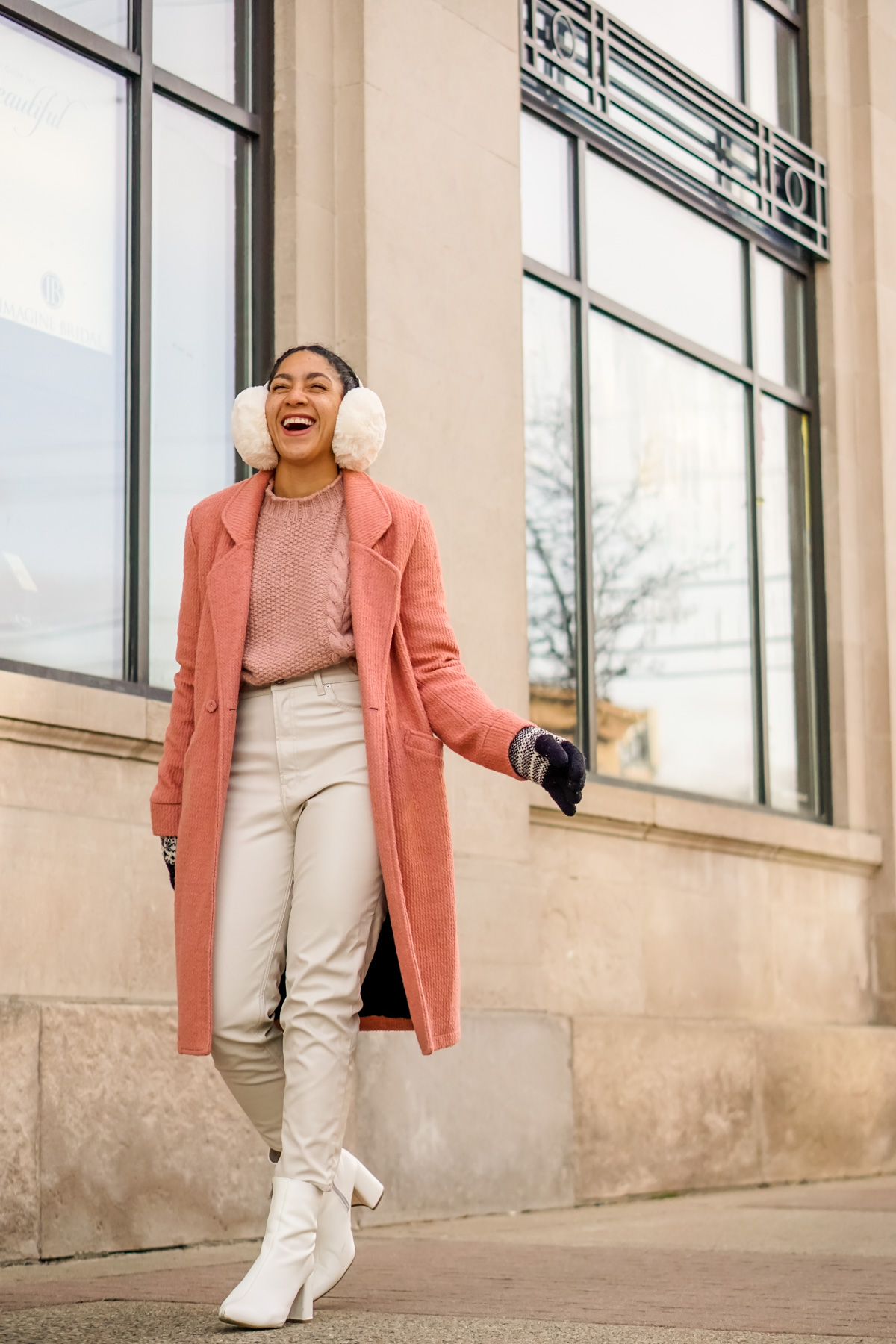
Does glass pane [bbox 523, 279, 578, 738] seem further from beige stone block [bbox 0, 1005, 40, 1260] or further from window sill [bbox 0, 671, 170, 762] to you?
beige stone block [bbox 0, 1005, 40, 1260]

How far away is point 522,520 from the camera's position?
7914mm

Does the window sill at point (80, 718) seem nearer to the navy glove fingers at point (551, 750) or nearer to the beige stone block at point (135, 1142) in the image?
the beige stone block at point (135, 1142)

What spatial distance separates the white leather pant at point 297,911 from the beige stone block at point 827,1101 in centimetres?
527

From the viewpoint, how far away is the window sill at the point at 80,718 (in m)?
5.60

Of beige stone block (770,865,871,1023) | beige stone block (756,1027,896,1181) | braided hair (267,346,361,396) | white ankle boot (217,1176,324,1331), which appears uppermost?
braided hair (267,346,361,396)

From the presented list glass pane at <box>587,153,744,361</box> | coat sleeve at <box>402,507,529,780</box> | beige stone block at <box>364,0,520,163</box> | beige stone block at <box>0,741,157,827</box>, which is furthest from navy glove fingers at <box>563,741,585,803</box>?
glass pane at <box>587,153,744,361</box>

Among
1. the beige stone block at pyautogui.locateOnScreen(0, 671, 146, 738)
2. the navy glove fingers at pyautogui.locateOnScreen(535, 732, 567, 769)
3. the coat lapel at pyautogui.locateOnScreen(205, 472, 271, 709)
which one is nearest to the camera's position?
the navy glove fingers at pyautogui.locateOnScreen(535, 732, 567, 769)

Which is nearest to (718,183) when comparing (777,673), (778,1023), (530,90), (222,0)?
(530,90)

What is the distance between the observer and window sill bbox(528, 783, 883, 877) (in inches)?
327

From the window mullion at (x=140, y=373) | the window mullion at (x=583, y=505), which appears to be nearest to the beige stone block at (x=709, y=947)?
the window mullion at (x=583, y=505)

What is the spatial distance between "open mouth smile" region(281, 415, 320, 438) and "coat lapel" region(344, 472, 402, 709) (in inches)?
6.3

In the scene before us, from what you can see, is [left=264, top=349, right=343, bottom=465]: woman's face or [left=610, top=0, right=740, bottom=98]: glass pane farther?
[left=610, top=0, right=740, bottom=98]: glass pane

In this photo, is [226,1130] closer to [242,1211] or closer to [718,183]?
[242,1211]

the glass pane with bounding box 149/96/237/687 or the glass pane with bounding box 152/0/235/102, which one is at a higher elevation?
the glass pane with bounding box 152/0/235/102
